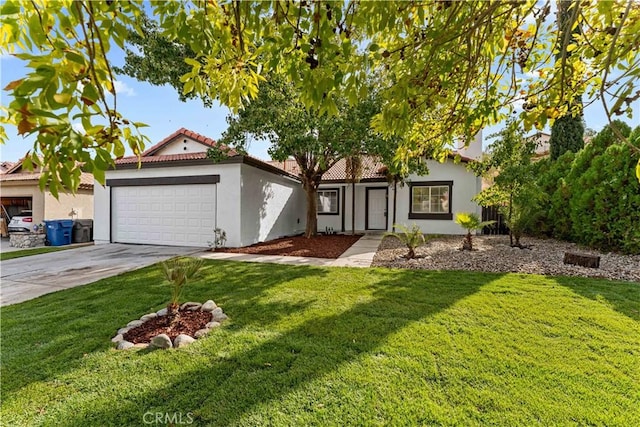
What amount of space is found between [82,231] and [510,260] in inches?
617

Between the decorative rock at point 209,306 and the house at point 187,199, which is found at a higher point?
the house at point 187,199

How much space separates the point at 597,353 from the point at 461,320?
1.33m

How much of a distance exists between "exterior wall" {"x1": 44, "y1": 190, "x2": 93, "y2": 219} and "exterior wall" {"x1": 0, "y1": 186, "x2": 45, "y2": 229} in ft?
0.72

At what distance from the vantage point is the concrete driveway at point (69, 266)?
18.7 feet

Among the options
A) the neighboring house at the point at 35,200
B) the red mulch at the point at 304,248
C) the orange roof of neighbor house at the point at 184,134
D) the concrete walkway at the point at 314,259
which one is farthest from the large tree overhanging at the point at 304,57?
the neighboring house at the point at 35,200

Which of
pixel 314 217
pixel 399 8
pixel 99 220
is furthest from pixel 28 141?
pixel 99 220

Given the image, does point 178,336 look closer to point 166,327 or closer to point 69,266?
point 166,327

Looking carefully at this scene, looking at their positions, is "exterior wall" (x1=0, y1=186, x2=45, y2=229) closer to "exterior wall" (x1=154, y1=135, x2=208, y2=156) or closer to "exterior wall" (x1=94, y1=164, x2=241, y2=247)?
"exterior wall" (x1=154, y1=135, x2=208, y2=156)

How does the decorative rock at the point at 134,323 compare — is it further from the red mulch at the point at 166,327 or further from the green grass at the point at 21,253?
the green grass at the point at 21,253

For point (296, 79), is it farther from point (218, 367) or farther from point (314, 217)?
point (314, 217)

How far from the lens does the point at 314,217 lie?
12.6 m

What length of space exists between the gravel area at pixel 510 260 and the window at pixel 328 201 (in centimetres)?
662

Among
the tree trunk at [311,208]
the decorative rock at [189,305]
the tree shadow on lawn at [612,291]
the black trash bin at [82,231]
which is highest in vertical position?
the tree trunk at [311,208]

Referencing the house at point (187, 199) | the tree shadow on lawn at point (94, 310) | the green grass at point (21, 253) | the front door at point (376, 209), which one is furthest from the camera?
the front door at point (376, 209)
